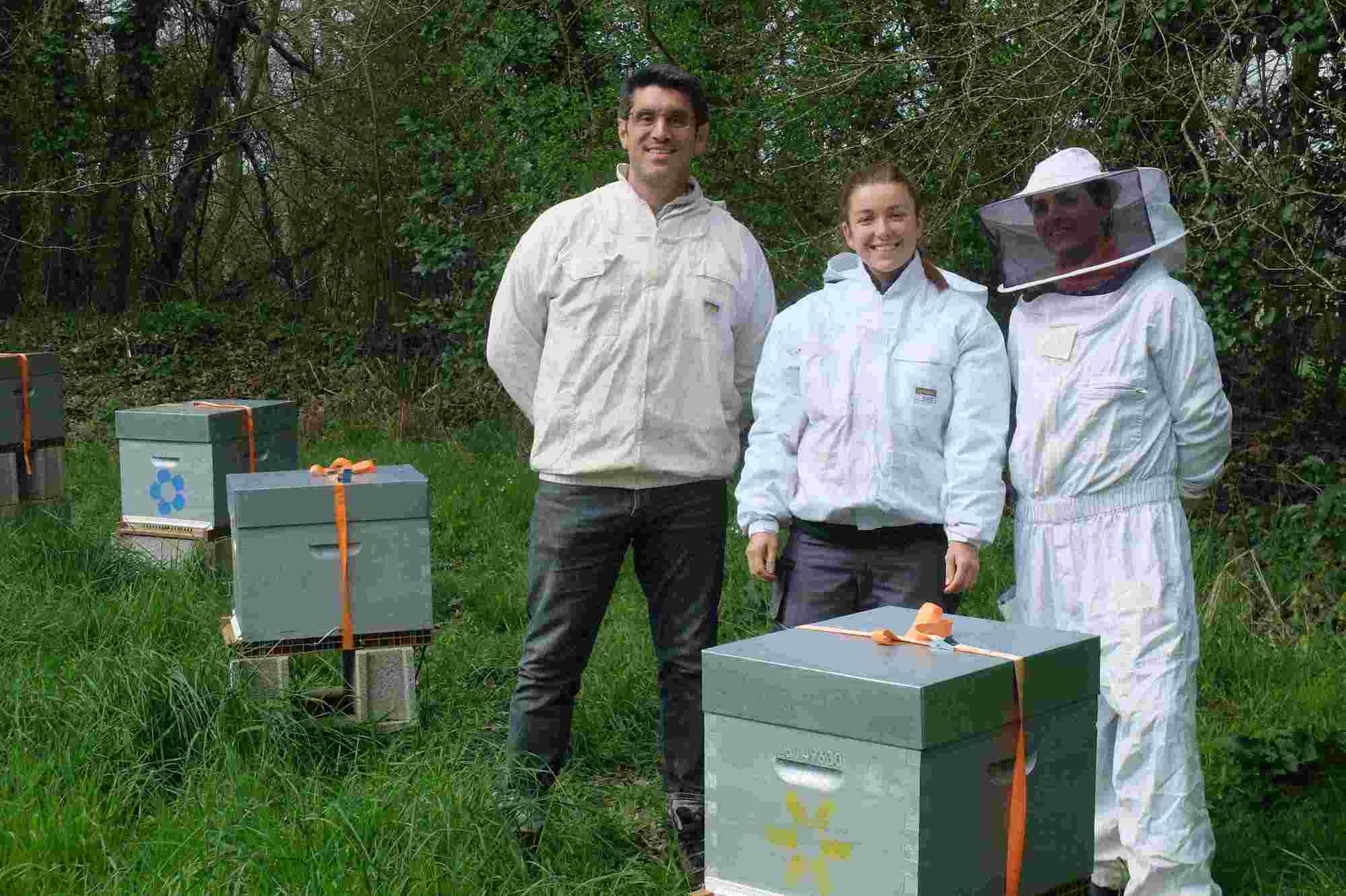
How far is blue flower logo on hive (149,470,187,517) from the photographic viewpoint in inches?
228

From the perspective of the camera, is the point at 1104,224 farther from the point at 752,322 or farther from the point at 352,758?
the point at 352,758

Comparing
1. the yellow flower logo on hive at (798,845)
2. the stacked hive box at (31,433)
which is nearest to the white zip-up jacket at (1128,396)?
the yellow flower logo on hive at (798,845)

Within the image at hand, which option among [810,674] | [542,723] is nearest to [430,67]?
[542,723]

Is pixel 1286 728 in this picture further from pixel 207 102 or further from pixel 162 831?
pixel 207 102

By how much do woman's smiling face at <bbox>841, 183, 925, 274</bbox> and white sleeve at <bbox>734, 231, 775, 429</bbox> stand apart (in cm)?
39

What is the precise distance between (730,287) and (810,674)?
164 cm

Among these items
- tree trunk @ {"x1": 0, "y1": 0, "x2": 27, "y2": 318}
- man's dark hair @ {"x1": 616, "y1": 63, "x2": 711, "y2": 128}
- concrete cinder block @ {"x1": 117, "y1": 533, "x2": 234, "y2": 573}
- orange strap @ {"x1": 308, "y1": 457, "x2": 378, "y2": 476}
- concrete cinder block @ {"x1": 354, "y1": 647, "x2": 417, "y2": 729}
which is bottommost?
concrete cinder block @ {"x1": 354, "y1": 647, "x2": 417, "y2": 729}

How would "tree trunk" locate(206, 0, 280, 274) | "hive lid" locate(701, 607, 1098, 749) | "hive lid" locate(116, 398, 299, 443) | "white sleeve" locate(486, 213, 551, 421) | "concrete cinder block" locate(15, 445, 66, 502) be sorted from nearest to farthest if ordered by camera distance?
1. "hive lid" locate(701, 607, 1098, 749)
2. "white sleeve" locate(486, 213, 551, 421)
3. "hive lid" locate(116, 398, 299, 443)
4. "concrete cinder block" locate(15, 445, 66, 502)
5. "tree trunk" locate(206, 0, 280, 274)

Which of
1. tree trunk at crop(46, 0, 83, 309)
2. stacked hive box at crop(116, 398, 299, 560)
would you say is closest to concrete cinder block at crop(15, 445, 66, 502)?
stacked hive box at crop(116, 398, 299, 560)

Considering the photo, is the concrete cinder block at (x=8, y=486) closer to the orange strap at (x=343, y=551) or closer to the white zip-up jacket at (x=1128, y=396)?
the orange strap at (x=343, y=551)

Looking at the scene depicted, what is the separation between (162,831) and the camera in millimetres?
3316

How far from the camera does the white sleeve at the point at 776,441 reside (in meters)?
3.32

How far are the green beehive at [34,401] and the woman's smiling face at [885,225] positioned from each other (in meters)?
4.48

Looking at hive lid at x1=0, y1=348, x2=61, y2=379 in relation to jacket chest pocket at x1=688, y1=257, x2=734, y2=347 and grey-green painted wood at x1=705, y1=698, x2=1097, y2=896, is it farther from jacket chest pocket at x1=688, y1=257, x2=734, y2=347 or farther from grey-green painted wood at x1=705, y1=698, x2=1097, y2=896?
grey-green painted wood at x1=705, y1=698, x2=1097, y2=896
